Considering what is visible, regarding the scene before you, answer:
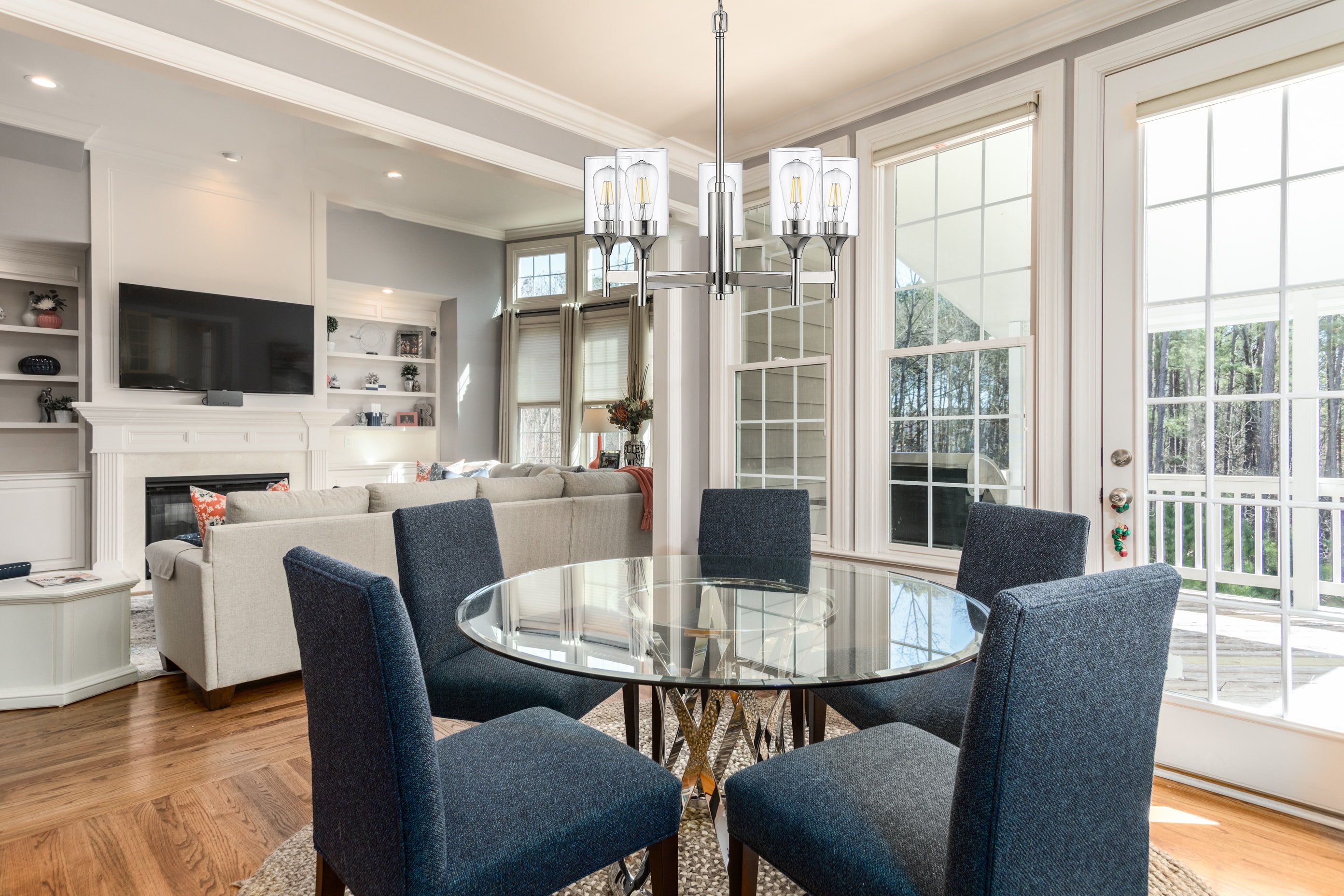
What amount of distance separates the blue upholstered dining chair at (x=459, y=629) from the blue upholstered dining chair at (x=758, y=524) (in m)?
0.77

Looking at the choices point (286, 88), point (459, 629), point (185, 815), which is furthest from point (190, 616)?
point (286, 88)

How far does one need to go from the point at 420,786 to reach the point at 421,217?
7040 millimetres

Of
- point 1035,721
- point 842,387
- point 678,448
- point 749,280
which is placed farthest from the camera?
point 678,448

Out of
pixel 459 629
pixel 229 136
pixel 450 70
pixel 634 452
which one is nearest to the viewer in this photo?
pixel 459 629

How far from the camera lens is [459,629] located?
1.75 m

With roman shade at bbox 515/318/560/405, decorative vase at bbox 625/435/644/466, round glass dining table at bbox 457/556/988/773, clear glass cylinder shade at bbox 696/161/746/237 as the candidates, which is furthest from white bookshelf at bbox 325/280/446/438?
clear glass cylinder shade at bbox 696/161/746/237

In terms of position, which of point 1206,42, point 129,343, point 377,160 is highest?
point 377,160

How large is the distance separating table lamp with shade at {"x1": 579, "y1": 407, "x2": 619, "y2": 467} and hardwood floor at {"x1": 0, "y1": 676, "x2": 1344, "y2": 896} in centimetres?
401

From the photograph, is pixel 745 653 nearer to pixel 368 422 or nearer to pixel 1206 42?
pixel 1206 42

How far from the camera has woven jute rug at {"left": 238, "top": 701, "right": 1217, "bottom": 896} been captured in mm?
1737

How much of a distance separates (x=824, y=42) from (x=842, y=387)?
4.63 feet

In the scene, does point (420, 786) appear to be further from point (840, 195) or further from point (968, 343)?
point (968, 343)

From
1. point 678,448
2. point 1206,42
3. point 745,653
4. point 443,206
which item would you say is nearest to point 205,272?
point 443,206

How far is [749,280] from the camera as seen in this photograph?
185 centimetres
